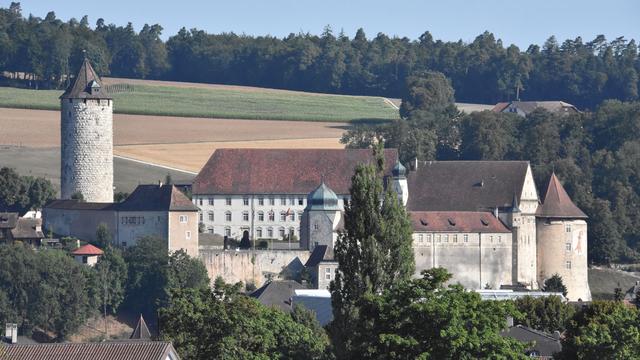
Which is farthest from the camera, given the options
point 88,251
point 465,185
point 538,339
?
point 465,185

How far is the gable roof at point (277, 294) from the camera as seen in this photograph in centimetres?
8906

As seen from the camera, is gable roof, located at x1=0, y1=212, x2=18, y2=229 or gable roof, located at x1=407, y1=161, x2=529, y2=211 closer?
gable roof, located at x1=0, y1=212, x2=18, y2=229

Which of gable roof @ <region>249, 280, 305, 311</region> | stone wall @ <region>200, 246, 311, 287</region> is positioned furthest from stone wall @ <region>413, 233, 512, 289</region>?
gable roof @ <region>249, 280, 305, 311</region>

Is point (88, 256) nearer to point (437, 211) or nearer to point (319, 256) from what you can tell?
point (319, 256)

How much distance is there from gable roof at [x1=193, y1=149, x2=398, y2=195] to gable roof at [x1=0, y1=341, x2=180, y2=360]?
A: 58207 mm

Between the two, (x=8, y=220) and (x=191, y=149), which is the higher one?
(x=191, y=149)

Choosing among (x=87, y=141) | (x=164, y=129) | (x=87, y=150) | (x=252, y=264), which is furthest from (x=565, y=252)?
(x=164, y=129)

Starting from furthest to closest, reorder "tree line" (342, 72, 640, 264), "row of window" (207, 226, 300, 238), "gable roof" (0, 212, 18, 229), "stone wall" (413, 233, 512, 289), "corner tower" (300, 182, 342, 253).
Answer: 1. "tree line" (342, 72, 640, 264)
2. "row of window" (207, 226, 300, 238)
3. "gable roof" (0, 212, 18, 229)
4. "stone wall" (413, 233, 512, 289)
5. "corner tower" (300, 182, 342, 253)

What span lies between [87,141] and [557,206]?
2156cm

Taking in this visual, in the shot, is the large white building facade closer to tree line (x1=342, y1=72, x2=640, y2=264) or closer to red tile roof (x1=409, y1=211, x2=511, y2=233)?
red tile roof (x1=409, y1=211, x2=511, y2=233)

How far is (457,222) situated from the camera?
355 ft

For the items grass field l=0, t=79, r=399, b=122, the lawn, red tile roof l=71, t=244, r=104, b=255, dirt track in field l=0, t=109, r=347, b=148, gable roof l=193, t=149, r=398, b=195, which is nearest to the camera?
red tile roof l=71, t=244, r=104, b=255

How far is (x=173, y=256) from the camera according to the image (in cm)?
10344

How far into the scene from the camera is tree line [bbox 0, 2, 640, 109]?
6604 inches
